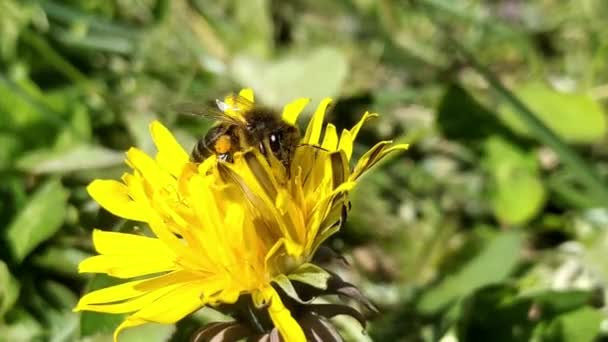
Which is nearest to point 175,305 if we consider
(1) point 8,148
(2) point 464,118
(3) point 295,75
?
(1) point 8,148

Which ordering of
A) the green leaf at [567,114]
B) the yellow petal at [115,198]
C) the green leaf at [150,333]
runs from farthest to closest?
the green leaf at [567,114] < the green leaf at [150,333] < the yellow petal at [115,198]

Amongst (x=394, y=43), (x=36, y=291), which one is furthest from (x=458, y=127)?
(x=36, y=291)

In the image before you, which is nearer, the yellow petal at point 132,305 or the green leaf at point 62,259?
the yellow petal at point 132,305

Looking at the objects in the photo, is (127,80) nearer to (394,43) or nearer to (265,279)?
(394,43)

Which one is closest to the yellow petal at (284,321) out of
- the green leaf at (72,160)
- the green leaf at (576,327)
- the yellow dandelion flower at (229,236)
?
the yellow dandelion flower at (229,236)

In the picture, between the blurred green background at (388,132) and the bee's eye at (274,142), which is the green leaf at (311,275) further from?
the blurred green background at (388,132)

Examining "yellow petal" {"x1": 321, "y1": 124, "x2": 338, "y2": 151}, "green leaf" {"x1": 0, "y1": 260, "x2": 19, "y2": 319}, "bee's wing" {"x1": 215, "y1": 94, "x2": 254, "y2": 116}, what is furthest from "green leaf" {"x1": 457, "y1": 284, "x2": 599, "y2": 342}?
"green leaf" {"x1": 0, "y1": 260, "x2": 19, "y2": 319}

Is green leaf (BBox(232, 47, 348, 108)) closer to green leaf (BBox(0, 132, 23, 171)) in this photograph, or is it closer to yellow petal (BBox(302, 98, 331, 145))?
green leaf (BBox(0, 132, 23, 171))

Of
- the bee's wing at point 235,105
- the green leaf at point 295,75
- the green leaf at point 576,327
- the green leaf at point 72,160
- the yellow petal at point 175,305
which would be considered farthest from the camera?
the green leaf at point 295,75
